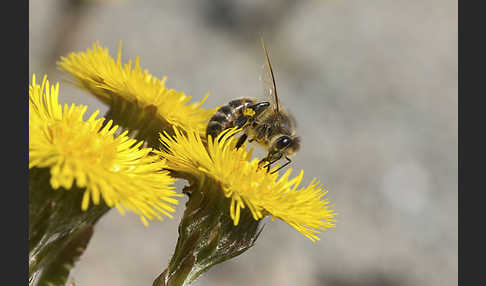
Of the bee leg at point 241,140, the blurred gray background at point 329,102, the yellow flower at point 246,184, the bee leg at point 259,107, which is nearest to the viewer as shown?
the yellow flower at point 246,184

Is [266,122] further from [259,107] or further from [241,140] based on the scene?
[241,140]

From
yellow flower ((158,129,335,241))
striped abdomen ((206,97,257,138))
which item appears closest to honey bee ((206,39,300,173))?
striped abdomen ((206,97,257,138))

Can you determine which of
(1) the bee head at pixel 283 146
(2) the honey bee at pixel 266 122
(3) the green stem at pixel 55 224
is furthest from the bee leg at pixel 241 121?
(3) the green stem at pixel 55 224

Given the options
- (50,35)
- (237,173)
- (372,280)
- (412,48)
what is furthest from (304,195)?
(412,48)

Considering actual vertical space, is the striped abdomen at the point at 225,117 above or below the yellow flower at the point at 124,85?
above

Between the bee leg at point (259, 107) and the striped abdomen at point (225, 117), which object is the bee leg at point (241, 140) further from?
the bee leg at point (259, 107)

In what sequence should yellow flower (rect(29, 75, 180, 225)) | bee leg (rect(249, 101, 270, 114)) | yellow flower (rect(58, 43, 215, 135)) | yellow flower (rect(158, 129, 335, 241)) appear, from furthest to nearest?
bee leg (rect(249, 101, 270, 114)) < yellow flower (rect(58, 43, 215, 135)) < yellow flower (rect(158, 129, 335, 241)) < yellow flower (rect(29, 75, 180, 225))

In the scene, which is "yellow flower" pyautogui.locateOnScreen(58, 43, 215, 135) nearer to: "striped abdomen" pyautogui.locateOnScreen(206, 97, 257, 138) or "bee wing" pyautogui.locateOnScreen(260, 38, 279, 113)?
"striped abdomen" pyautogui.locateOnScreen(206, 97, 257, 138)
